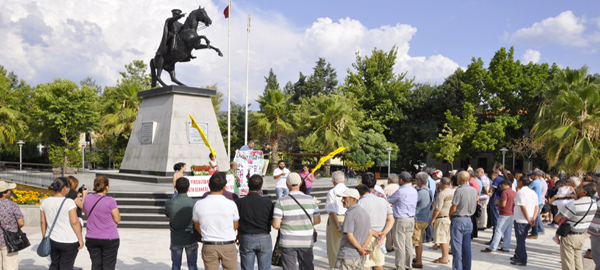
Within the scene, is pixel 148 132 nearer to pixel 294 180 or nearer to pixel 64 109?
pixel 294 180

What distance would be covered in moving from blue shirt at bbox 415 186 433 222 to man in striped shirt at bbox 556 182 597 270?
196 centimetres

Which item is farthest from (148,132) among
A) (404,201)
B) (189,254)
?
(404,201)

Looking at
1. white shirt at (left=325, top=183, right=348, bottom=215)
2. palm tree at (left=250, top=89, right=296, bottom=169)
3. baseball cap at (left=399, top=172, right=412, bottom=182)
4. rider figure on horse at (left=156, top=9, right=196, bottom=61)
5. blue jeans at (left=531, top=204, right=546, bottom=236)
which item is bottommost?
blue jeans at (left=531, top=204, right=546, bottom=236)

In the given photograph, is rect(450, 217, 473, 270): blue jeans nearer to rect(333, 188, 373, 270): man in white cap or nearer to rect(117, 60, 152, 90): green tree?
rect(333, 188, 373, 270): man in white cap

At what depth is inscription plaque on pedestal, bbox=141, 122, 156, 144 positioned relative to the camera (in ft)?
51.7

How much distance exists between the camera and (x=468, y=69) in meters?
33.6

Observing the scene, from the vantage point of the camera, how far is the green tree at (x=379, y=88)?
36.4 m

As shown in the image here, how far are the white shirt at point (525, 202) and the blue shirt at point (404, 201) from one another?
228 cm

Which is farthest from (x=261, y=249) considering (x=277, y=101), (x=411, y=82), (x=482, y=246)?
(x=411, y=82)

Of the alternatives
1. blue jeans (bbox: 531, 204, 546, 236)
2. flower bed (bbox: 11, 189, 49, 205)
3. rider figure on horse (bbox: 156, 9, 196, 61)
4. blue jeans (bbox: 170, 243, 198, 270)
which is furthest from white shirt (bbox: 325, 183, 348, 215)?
rider figure on horse (bbox: 156, 9, 196, 61)

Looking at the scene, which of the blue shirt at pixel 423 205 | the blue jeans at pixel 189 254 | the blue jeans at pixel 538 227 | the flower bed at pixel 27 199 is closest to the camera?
the blue jeans at pixel 189 254

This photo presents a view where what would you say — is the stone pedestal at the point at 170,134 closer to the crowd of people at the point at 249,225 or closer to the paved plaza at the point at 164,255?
the paved plaza at the point at 164,255

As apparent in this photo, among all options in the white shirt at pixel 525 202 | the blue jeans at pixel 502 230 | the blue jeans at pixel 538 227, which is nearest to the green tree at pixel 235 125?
the blue jeans at pixel 538 227

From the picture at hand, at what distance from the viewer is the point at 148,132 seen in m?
16.0
